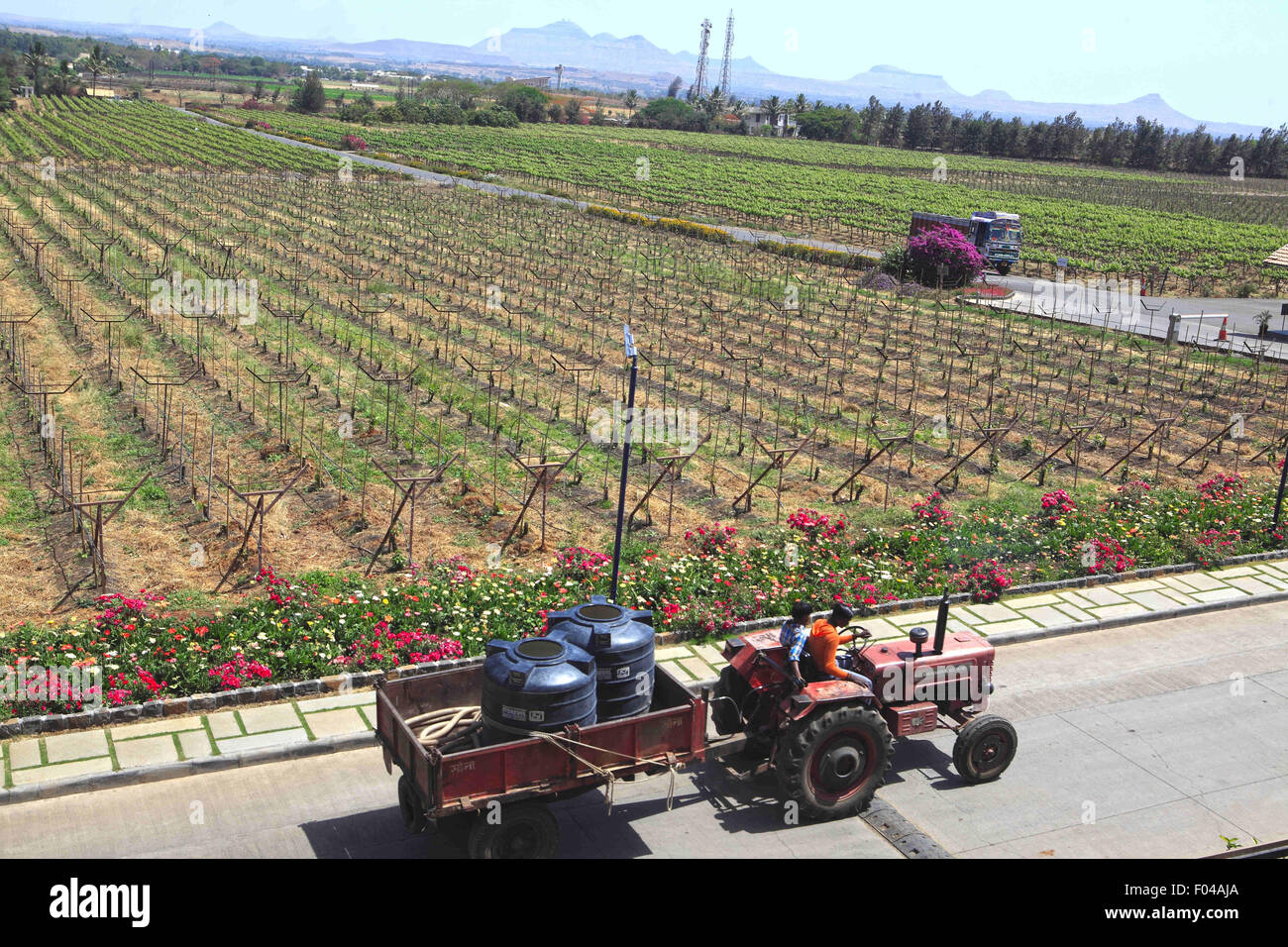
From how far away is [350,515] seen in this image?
15.8 m

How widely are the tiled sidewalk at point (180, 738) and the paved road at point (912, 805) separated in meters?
0.33

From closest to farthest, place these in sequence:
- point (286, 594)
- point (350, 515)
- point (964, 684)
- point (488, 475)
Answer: point (964, 684) < point (286, 594) < point (350, 515) < point (488, 475)

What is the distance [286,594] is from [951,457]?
478 inches

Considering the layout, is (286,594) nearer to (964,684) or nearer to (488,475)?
(488,475)

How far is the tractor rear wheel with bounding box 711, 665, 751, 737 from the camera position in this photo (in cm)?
1018

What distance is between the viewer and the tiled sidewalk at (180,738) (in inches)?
383

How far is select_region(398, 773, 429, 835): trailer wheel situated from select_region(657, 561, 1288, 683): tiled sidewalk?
3.94 metres

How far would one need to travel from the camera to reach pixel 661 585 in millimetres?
13812

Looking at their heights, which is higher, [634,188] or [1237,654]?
[634,188]

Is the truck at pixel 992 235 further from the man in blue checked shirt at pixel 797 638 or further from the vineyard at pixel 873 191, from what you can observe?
the man in blue checked shirt at pixel 797 638

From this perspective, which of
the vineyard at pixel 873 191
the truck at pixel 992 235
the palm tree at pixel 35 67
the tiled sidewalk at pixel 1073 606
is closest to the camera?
the tiled sidewalk at pixel 1073 606

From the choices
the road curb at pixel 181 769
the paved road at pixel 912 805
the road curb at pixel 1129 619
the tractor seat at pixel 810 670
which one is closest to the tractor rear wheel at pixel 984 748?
the paved road at pixel 912 805
